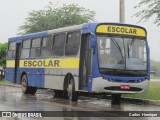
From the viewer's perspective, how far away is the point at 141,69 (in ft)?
62.7

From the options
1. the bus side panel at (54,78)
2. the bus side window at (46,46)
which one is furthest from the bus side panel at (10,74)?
the bus side panel at (54,78)

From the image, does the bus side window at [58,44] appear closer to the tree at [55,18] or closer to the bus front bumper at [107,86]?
the bus front bumper at [107,86]

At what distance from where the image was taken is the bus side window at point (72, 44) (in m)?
20.1

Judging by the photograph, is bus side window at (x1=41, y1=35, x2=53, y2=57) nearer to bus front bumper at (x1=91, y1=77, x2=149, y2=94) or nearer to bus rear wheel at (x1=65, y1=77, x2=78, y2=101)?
bus rear wheel at (x1=65, y1=77, x2=78, y2=101)

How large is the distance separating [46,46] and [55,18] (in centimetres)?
2303

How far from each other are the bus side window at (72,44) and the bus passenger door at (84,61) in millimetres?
433

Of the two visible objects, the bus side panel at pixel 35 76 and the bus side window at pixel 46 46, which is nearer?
the bus side window at pixel 46 46

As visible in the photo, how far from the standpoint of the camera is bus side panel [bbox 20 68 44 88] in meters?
23.7

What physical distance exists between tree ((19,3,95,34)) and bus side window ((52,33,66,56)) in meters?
22.7

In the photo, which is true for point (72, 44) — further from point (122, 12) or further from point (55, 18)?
point (55, 18)

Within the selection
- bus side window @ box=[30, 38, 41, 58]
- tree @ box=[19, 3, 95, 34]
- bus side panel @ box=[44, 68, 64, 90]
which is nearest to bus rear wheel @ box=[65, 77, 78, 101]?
bus side panel @ box=[44, 68, 64, 90]

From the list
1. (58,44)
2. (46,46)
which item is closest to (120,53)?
(58,44)

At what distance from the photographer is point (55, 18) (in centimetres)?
4609

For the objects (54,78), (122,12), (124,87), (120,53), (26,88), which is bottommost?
(26,88)
